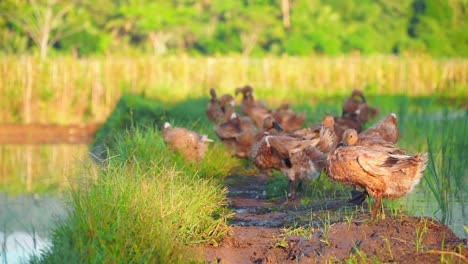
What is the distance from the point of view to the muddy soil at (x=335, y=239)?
6.45m

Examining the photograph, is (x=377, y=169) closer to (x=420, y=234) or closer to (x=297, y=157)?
(x=420, y=234)

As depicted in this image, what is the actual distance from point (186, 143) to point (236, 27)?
35487 mm

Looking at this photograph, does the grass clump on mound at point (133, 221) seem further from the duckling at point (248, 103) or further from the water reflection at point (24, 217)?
the duckling at point (248, 103)

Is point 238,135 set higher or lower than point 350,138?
lower

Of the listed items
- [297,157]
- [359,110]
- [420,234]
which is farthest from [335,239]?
[359,110]

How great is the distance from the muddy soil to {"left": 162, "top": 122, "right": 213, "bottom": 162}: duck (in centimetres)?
263

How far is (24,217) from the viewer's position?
39.5 ft

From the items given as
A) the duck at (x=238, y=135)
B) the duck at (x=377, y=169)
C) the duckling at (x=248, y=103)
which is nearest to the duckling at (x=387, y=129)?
the duck at (x=238, y=135)

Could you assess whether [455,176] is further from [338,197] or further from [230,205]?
[230,205]

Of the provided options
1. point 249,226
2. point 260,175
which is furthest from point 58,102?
point 249,226

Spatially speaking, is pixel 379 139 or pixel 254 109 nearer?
pixel 379 139

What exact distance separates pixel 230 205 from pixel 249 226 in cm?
138

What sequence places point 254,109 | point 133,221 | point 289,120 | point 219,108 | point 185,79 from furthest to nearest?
point 185,79 < point 219,108 < point 254,109 < point 289,120 < point 133,221

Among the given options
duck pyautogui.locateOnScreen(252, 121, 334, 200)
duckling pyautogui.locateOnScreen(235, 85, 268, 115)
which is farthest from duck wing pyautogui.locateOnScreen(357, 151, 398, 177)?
duckling pyautogui.locateOnScreen(235, 85, 268, 115)
